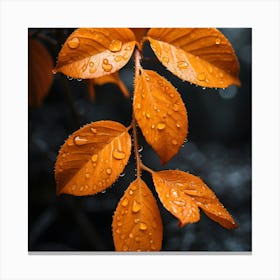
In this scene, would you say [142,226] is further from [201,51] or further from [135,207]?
[201,51]

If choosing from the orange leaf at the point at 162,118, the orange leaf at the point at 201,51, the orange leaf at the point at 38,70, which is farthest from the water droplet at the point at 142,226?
the orange leaf at the point at 38,70

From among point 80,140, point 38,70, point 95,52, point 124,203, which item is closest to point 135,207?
point 124,203

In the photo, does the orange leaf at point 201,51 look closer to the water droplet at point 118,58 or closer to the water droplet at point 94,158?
the water droplet at point 118,58
